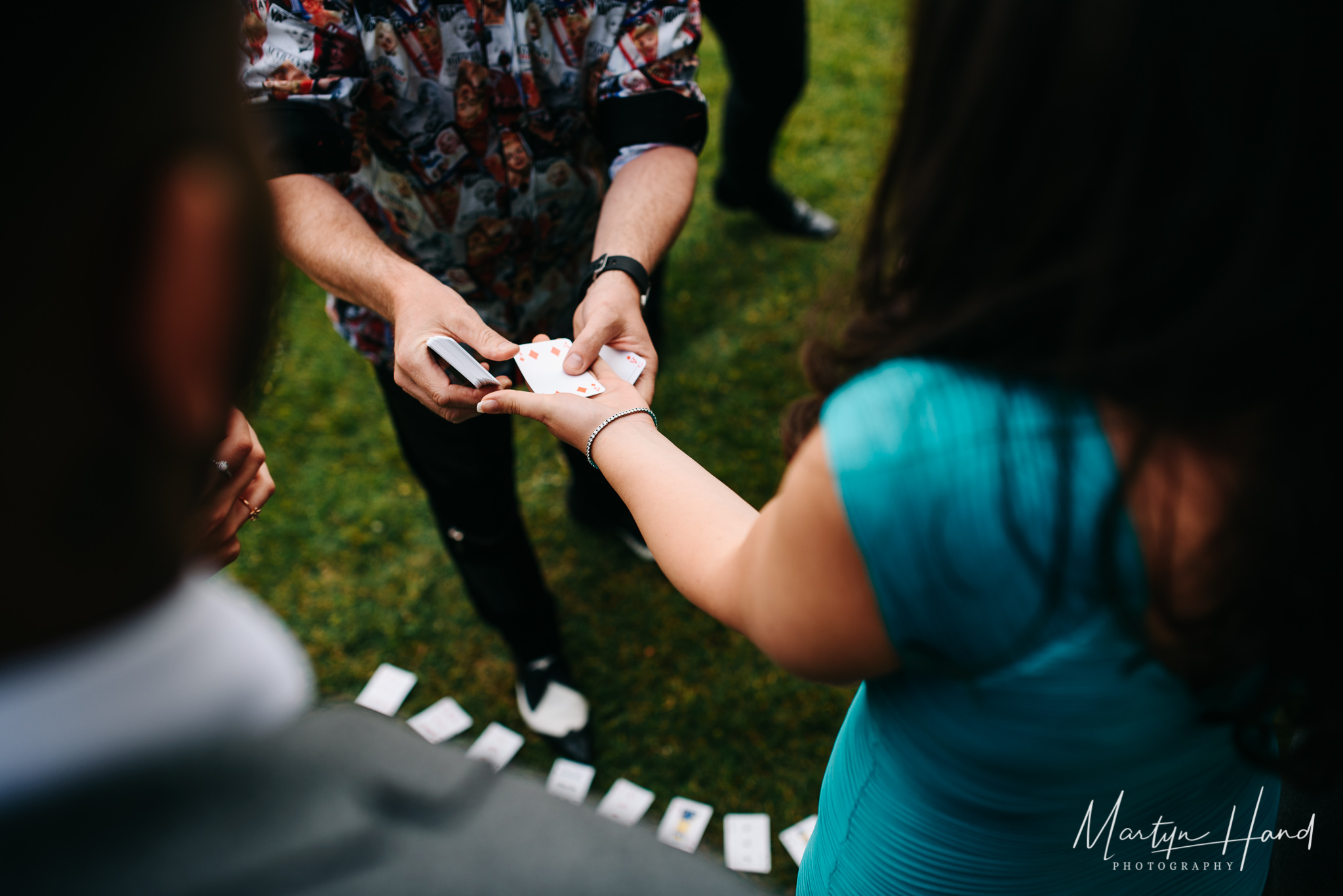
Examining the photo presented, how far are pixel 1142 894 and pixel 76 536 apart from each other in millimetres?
1500

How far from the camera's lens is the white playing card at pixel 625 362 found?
179cm

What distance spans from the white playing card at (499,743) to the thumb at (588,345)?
5.06 feet

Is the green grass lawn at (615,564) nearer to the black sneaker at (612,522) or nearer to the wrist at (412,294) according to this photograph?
the black sneaker at (612,522)

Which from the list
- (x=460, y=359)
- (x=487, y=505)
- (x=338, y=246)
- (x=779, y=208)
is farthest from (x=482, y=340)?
(x=779, y=208)

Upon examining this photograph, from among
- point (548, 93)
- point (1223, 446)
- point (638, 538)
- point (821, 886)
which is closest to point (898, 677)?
point (1223, 446)

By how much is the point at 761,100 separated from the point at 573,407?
2.68 meters

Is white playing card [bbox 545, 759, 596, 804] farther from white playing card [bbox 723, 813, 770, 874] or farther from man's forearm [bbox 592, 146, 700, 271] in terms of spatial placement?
man's forearm [bbox 592, 146, 700, 271]

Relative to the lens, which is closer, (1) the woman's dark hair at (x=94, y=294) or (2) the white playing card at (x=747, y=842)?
(1) the woman's dark hair at (x=94, y=294)

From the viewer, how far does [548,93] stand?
1.88 m

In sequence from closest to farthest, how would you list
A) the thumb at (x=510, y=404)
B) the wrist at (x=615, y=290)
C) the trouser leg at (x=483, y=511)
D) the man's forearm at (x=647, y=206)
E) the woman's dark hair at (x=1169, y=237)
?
the woman's dark hair at (x=1169, y=237) < the thumb at (x=510, y=404) < the wrist at (x=615, y=290) < the man's forearm at (x=647, y=206) < the trouser leg at (x=483, y=511)

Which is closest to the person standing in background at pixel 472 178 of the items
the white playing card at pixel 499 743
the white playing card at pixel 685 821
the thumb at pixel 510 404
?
the thumb at pixel 510 404

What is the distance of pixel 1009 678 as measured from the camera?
842 millimetres

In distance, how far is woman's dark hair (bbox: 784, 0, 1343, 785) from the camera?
61cm

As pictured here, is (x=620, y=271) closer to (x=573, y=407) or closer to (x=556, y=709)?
(x=573, y=407)
